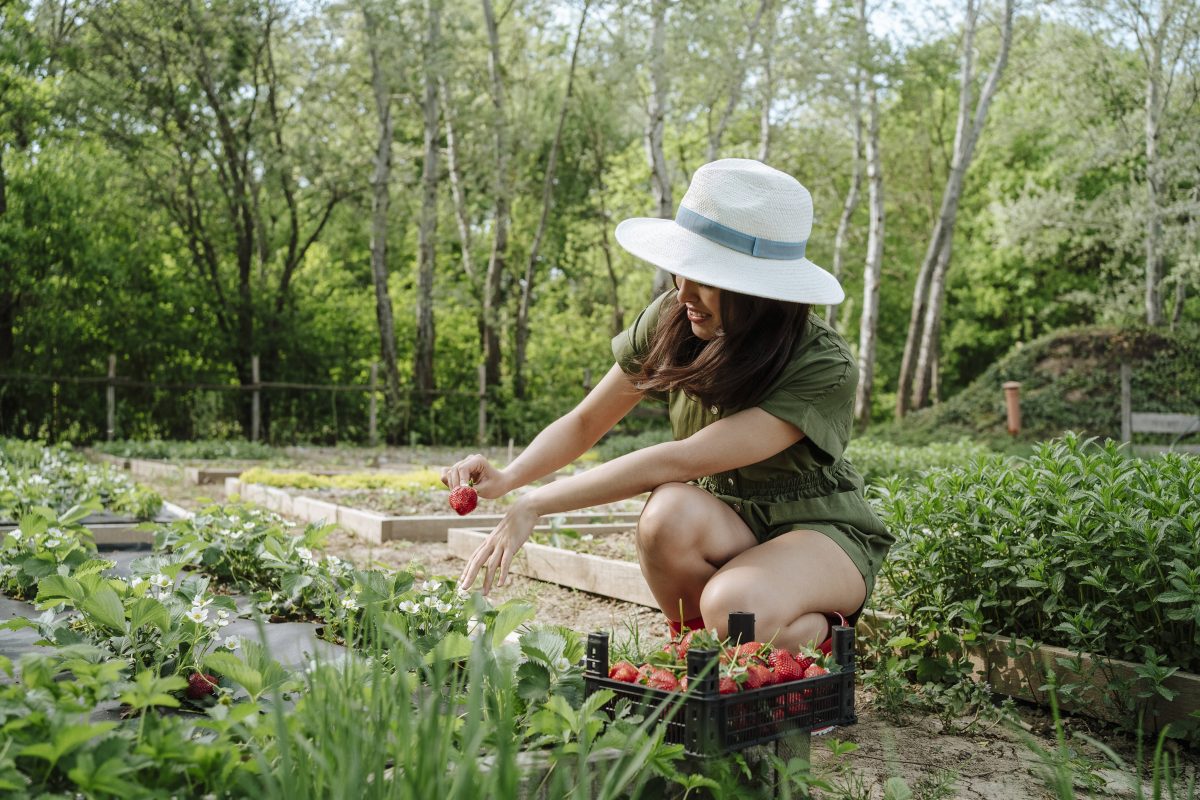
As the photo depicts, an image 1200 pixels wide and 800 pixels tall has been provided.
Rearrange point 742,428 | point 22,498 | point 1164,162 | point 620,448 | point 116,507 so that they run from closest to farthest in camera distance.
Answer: point 742,428 < point 22,498 < point 116,507 < point 620,448 < point 1164,162

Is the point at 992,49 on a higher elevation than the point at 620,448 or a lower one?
higher

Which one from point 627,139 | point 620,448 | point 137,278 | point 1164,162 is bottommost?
point 620,448

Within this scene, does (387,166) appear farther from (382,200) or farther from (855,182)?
(855,182)

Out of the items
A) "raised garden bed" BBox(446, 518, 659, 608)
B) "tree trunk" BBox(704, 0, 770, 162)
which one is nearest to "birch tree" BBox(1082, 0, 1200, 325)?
"tree trunk" BBox(704, 0, 770, 162)

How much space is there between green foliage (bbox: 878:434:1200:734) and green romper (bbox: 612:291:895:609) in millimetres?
443

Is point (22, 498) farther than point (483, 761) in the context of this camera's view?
Yes

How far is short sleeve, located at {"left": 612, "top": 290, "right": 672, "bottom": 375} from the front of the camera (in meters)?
2.88

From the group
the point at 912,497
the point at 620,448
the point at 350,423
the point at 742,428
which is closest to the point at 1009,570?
the point at 912,497

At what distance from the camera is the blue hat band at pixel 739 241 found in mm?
2523

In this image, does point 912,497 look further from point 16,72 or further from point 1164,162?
point 1164,162

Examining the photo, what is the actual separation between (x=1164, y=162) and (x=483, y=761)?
19.6 m

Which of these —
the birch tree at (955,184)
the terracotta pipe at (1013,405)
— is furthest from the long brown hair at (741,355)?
the birch tree at (955,184)

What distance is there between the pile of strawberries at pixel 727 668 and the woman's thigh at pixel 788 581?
0.72ft

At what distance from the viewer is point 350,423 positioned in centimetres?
1800
